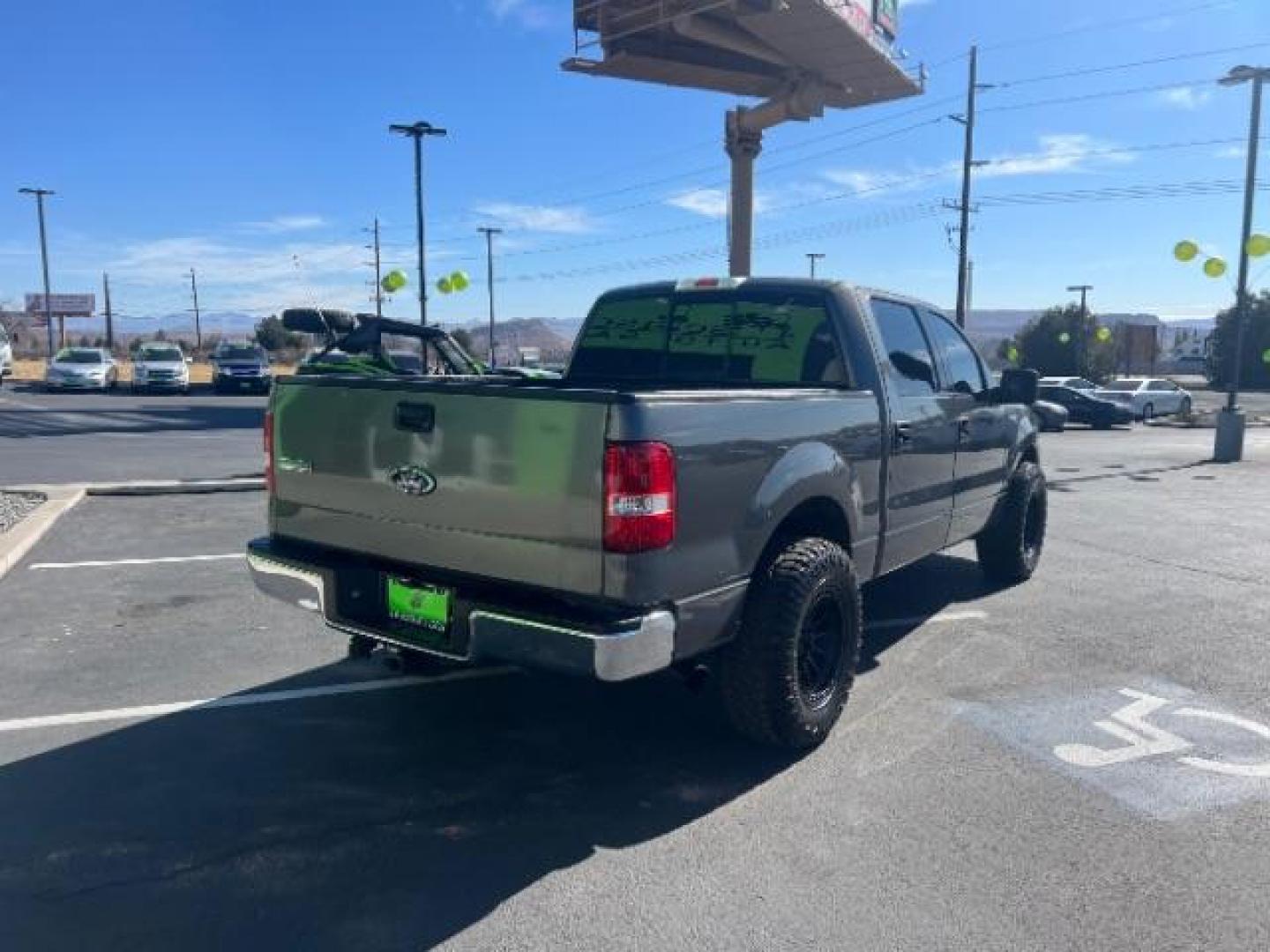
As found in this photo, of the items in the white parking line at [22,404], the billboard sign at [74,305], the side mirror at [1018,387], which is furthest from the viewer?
the billboard sign at [74,305]

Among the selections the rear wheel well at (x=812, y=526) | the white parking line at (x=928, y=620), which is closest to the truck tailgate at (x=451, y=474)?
the rear wheel well at (x=812, y=526)

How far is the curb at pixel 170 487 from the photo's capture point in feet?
36.2

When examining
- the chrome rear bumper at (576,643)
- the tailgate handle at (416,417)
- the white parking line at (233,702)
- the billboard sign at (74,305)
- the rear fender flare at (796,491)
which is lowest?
the white parking line at (233,702)

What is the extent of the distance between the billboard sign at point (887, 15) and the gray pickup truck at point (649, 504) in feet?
102

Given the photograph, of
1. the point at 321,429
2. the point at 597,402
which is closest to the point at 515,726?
the point at 321,429

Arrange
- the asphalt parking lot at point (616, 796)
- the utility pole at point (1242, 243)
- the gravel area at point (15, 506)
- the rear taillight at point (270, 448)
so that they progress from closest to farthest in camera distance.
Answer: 1. the asphalt parking lot at point (616, 796)
2. the rear taillight at point (270, 448)
3. the gravel area at point (15, 506)
4. the utility pole at point (1242, 243)

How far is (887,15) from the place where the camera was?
33.2 m

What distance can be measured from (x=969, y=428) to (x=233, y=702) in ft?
14.1

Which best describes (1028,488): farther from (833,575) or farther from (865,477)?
(833,575)

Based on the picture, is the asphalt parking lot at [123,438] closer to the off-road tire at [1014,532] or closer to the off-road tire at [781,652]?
the off-road tire at [1014,532]

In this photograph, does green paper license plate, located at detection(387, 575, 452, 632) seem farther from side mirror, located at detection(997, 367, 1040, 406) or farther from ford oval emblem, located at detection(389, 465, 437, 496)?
side mirror, located at detection(997, 367, 1040, 406)

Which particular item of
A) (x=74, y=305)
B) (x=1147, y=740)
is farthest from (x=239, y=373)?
(x=74, y=305)

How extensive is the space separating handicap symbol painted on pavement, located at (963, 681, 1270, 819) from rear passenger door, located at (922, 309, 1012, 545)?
1.42 m

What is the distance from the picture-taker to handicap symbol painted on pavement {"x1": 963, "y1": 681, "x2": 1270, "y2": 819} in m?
3.87
